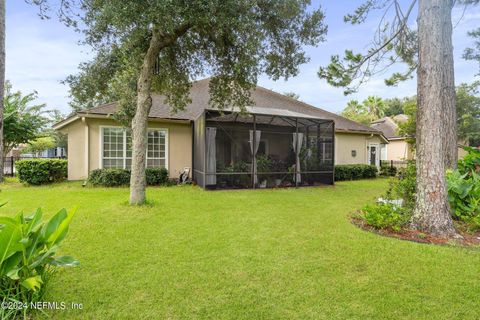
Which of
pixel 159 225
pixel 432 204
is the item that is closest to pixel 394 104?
pixel 432 204

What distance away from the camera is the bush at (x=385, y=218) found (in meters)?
4.94

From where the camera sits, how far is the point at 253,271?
10.6ft

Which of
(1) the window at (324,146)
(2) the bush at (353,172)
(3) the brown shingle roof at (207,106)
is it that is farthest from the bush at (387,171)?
(1) the window at (324,146)

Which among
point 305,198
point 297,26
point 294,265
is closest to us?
point 294,265

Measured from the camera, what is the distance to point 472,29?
12188mm

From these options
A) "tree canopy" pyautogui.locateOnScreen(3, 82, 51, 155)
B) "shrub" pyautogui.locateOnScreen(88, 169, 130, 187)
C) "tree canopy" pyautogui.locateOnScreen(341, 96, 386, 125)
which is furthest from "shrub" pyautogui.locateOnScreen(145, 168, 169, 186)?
"tree canopy" pyautogui.locateOnScreen(341, 96, 386, 125)

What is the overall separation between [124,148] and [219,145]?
14.2ft

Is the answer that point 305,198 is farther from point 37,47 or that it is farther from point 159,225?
point 37,47

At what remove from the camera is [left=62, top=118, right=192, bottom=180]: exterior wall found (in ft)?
34.8

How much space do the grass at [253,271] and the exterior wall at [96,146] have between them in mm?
5003

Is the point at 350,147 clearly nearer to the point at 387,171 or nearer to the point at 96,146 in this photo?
the point at 387,171

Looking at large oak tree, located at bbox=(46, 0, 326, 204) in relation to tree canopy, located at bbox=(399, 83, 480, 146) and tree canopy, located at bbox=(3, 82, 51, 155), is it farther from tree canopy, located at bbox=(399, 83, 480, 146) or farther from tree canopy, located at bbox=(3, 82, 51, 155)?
tree canopy, located at bbox=(399, 83, 480, 146)

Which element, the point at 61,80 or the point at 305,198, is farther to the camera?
the point at 61,80

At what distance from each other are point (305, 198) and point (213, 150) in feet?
12.0
